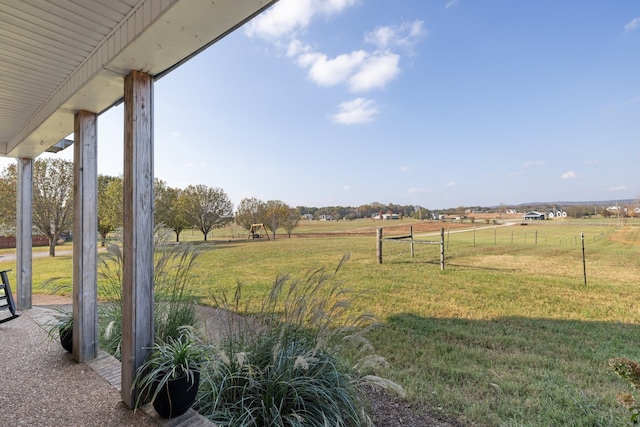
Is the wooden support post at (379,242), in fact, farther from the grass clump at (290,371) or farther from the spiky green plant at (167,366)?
the spiky green plant at (167,366)

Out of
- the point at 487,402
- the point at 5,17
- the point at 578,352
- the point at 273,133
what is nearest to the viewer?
the point at 5,17

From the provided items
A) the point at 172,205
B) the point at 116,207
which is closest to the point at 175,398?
the point at 116,207

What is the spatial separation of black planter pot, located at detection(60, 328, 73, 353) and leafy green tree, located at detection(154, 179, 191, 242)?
30.2 feet

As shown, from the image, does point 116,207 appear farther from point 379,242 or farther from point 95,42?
point 95,42

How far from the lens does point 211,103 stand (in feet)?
16.2

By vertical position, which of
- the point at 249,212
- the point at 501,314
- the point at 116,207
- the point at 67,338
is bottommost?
the point at 501,314

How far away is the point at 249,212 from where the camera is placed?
12.8 meters

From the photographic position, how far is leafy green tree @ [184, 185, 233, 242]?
495 inches

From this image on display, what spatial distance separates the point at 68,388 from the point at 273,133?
615 cm

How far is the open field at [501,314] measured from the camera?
192 cm

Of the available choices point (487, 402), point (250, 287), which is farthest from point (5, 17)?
point (250, 287)

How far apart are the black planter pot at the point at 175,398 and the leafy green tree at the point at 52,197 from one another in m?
12.0

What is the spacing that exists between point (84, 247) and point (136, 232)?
984 millimetres

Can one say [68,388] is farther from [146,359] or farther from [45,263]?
[45,263]
